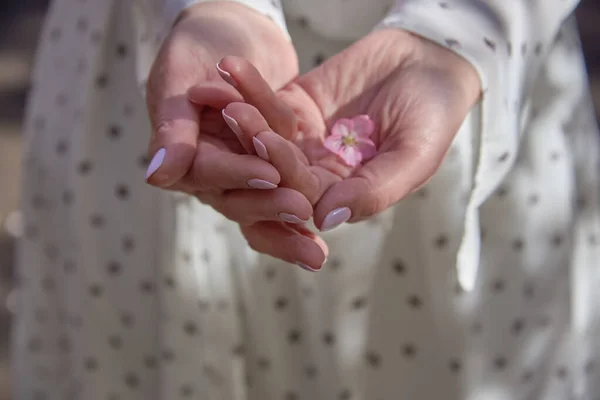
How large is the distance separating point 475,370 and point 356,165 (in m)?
0.26

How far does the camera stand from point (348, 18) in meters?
0.56

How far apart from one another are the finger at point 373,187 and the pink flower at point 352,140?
0.03 meters

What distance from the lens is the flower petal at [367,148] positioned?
480 millimetres

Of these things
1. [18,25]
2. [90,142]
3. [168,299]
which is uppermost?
[18,25]

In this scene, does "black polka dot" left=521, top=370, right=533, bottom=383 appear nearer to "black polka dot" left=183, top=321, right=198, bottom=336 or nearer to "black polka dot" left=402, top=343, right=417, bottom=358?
"black polka dot" left=402, top=343, right=417, bottom=358

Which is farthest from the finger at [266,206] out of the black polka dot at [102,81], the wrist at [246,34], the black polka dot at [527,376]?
the black polka dot at [527,376]

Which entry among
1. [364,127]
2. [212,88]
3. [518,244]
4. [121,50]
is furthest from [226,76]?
[518,244]

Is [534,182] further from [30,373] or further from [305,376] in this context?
[30,373]

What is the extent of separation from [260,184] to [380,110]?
0.41ft

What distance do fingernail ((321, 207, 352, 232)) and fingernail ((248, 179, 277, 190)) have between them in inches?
1.6

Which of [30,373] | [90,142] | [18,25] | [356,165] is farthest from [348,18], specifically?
[18,25]

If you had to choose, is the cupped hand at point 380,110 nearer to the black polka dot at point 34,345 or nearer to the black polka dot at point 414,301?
the black polka dot at point 414,301

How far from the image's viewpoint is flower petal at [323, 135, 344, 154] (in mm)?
478

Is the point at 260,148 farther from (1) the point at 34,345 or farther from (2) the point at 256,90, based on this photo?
(1) the point at 34,345
